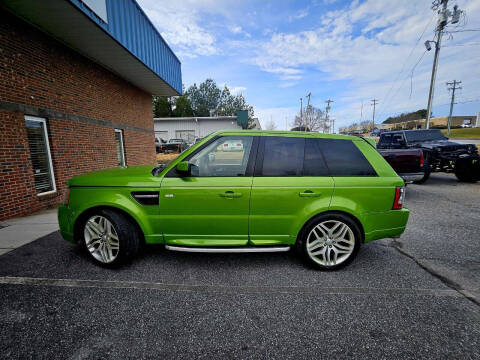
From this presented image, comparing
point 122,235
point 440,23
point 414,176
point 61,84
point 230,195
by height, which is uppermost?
point 440,23

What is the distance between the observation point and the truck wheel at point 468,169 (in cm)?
805

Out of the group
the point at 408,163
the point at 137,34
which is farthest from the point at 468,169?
the point at 137,34

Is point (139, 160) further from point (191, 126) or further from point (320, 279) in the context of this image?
point (191, 126)

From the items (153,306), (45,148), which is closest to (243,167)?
(153,306)

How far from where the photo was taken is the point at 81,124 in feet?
21.7

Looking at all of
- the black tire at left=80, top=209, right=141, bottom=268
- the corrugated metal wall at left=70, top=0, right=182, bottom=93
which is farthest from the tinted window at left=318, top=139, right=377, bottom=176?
the corrugated metal wall at left=70, top=0, right=182, bottom=93

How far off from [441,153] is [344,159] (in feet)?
29.5

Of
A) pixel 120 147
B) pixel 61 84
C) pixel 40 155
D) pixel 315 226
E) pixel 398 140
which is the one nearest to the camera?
pixel 315 226

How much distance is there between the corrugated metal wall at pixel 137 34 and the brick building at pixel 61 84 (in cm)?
3

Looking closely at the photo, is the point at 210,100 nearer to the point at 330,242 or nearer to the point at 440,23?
the point at 440,23

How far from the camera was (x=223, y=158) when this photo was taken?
2926 mm

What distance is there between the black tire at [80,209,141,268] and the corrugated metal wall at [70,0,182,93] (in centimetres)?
434

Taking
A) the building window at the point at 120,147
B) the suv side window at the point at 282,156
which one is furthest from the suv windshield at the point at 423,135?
the building window at the point at 120,147

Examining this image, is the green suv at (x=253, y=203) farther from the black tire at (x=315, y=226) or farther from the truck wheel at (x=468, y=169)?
the truck wheel at (x=468, y=169)
